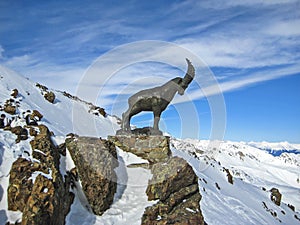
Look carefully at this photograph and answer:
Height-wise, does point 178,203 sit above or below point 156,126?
below

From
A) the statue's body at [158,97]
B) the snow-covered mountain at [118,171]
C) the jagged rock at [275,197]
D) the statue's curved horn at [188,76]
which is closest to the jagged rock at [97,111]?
the snow-covered mountain at [118,171]

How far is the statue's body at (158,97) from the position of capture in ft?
47.3

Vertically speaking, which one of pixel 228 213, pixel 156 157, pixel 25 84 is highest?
pixel 25 84

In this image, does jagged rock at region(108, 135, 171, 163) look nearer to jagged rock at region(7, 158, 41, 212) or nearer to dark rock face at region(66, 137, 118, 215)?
dark rock face at region(66, 137, 118, 215)

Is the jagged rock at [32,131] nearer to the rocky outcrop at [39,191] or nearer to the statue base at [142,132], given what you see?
the rocky outcrop at [39,191]

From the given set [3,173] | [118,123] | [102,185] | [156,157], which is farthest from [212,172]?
[3,173]

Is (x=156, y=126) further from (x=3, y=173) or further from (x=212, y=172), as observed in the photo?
(x=212, y=172)

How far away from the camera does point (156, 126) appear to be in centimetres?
1501

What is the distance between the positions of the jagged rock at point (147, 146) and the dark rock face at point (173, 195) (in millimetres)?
819

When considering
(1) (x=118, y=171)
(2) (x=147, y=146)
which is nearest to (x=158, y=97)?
(2) (x=147, y=146)

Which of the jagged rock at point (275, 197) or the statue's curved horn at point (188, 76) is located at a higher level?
the statue's curved horn at point (188, 76)

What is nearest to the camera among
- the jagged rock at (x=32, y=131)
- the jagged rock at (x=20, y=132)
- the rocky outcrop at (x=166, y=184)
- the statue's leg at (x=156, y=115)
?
the rocky outcrop at (x=166, y=184)

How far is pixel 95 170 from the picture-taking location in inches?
491

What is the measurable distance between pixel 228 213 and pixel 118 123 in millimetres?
13321
